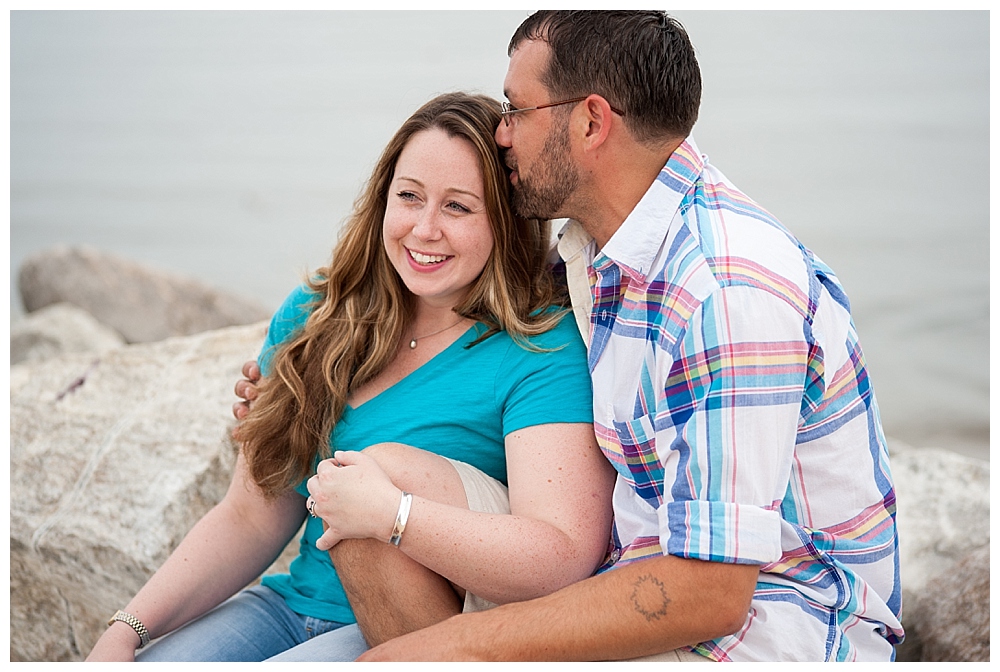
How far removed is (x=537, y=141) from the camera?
2.08 metres

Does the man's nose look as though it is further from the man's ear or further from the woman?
the man's ear

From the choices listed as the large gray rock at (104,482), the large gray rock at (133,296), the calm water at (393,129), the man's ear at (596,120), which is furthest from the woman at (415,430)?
the calm water at (393,129)

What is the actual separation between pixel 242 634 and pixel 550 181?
1292 mm

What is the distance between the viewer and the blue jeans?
7.55ft

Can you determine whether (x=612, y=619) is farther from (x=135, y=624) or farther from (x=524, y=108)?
(x=135, y=624)

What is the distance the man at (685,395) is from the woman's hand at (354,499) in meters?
0.23

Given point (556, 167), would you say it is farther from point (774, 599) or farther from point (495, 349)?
point (774, 599)

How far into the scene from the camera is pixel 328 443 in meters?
2.34

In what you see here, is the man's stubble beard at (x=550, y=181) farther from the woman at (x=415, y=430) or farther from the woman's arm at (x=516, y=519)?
the woman's arm at (x=516, y=519)

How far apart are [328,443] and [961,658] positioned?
5.44 ft

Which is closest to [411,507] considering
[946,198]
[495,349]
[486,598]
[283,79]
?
[486,598]

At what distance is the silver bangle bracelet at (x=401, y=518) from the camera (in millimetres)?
1938

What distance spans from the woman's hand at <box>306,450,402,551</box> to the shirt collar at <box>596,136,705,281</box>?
0.65 m

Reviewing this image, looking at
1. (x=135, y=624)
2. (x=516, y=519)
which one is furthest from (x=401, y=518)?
(x=135, y=624)
